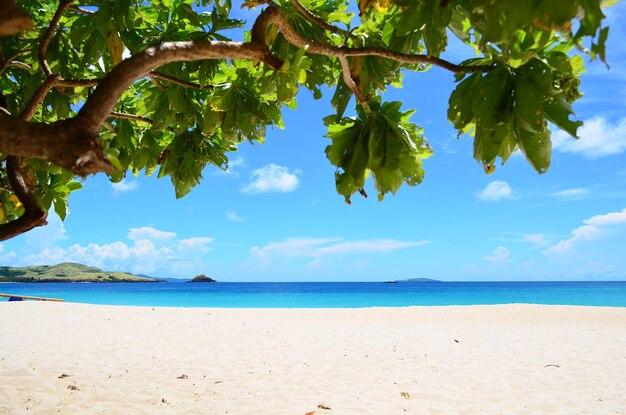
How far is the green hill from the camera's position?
357 ft

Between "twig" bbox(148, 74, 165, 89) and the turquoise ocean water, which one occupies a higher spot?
"twig" bbox(148, 74, 165, 89)

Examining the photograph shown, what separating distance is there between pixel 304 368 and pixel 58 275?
120951 mm

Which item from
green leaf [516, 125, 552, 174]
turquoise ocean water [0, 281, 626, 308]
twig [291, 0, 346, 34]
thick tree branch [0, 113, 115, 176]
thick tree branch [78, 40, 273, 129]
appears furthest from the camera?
turquoise ocean water [0, 281, 626, 308]

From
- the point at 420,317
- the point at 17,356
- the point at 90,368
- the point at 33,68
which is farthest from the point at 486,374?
the point at 420,317

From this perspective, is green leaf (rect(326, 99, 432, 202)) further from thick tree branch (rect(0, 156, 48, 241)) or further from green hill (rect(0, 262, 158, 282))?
green hill (rect(0, 262, 158, 282))

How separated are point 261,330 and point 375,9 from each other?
8.71m

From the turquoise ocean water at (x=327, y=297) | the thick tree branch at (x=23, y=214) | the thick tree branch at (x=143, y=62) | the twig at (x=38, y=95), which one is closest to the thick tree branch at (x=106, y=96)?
the thick tree branch at (x=143, y=62)

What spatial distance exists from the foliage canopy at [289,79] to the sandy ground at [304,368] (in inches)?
108

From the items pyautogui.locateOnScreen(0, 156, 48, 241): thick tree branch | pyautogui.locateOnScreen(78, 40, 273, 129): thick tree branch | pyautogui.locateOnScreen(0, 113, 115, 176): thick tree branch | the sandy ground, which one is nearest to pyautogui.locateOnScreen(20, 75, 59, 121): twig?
pyautogui.locateOnScreen(0, 156, 48, 241): thick tree branch

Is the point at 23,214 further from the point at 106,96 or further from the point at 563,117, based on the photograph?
the point at 563,117

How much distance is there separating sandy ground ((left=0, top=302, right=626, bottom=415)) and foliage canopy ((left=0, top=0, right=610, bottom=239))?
275 centimetres

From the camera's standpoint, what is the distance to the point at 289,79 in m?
1.68

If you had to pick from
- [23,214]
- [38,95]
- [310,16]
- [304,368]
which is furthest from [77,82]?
[304,368]

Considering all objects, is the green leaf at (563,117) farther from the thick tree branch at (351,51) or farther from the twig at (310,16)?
the twig at (310,16)
